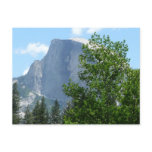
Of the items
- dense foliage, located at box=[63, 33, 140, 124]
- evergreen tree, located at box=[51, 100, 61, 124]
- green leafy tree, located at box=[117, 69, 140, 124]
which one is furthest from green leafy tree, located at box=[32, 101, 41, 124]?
green leafy tree, located at box=[117, 69, 140, 124]

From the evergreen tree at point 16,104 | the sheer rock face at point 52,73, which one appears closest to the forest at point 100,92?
the evergreen tree at point 16,104

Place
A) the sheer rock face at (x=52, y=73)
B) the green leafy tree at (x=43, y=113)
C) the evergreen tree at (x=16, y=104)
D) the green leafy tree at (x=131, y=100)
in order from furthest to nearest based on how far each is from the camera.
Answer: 1. the sheer rock face at (x=52, y=73)
2. the green leafy tree at (x=43, y=113)
3. the evergreen tree at (x=16, y=104)
4. the green leafy tree at (x=131, y=100)

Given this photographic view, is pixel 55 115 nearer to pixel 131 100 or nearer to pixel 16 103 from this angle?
pixel 16 103

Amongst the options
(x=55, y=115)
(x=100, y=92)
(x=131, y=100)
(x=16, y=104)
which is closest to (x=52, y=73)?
(x=55, y=115)

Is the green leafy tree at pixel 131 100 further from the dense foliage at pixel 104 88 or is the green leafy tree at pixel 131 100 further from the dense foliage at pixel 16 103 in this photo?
the dense foliage at pixel 16 103
